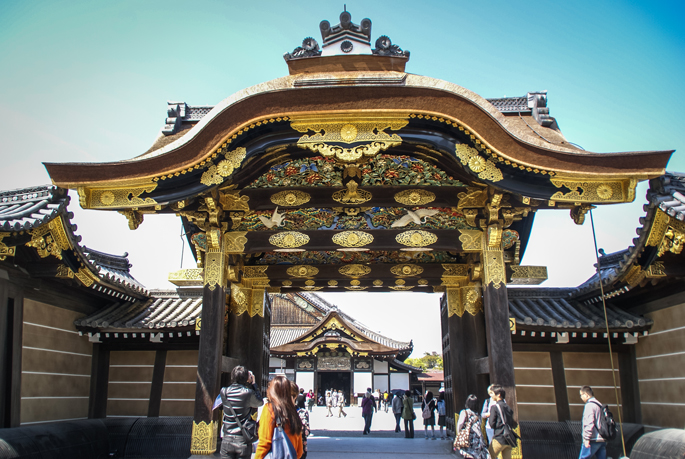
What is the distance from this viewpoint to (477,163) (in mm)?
6480

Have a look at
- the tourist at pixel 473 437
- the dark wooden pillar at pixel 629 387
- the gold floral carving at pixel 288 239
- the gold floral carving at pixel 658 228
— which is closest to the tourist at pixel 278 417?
the tourist at pixel 473 437

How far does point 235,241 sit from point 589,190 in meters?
5.55

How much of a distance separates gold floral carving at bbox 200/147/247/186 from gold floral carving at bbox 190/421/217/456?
3.51 m

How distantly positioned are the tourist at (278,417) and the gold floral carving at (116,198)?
4097 millimetres

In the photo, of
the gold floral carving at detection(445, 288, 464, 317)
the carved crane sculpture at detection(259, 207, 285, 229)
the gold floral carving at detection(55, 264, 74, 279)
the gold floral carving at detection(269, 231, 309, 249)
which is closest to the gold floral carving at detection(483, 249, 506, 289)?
the gold floral carving at detection(445, 288, 464, 317)

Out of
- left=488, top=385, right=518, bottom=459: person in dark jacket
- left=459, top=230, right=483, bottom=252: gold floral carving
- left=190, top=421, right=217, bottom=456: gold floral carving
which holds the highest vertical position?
left=459, top=230, right=483, bottom=252: gold floral carving

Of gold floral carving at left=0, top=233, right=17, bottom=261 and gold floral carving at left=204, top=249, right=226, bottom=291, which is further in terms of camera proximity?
gold floral carving at left=204, top=249, right=226, bottom=291

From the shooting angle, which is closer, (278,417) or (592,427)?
(278,417)

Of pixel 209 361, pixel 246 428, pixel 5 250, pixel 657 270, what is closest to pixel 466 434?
pixel 246 428

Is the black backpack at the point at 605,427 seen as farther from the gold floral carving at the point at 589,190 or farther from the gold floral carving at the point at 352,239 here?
the gold floral carving at the point at 352,239

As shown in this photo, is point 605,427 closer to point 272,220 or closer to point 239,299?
point 272,220

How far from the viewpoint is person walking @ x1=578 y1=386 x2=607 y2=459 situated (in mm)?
6395

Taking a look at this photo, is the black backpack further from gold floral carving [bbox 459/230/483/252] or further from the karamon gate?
gold floral carving [bbox 459/230/483/252]

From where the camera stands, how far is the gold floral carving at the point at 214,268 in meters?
7.56
